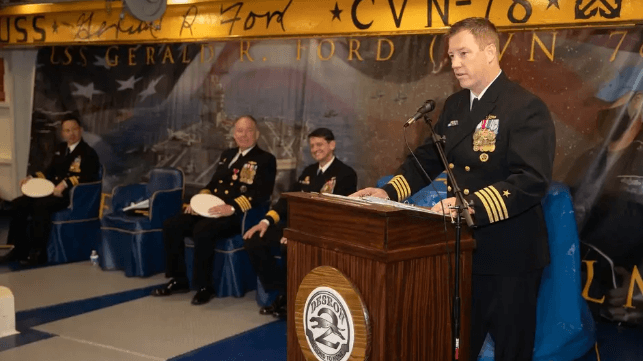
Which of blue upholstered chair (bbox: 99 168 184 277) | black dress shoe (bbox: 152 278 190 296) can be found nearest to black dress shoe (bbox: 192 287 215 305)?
black dress shoe (bbox: 152 278 190 296)

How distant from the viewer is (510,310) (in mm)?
2338

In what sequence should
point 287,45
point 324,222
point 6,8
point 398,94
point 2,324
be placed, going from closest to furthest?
1. point 324,222
2. point 2,324
3. point 398,94
4. point 287,45
5. point 6,8

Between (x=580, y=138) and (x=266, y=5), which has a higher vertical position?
(x=266, y=5)

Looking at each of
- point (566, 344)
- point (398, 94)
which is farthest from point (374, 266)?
point (398, 94)

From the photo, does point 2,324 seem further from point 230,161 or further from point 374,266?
point 374,266


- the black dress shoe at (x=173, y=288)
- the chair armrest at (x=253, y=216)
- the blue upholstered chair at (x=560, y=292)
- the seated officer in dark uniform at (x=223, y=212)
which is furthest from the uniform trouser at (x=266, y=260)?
the blue upholstered chair at (x=560, y=292)

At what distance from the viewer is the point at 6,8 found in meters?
7.54

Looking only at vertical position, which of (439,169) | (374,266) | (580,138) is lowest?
(374,266)

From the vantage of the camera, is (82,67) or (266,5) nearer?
(266,5)

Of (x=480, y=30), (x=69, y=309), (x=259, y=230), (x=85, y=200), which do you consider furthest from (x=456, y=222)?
(x=85, y=200)

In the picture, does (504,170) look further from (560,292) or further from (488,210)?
(560,292)

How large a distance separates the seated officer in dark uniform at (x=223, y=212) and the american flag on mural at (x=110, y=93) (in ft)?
4.90

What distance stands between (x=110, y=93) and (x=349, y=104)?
2931 mm

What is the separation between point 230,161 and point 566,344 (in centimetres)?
289
